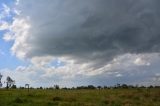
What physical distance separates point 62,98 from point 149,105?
449 inches

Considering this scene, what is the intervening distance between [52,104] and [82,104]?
11.2 feet

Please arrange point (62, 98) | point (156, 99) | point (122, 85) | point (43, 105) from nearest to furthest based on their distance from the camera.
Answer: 1. point (43, 105)
2. point (62, 98)
3. point (156, 99)
4. point (122, 85)

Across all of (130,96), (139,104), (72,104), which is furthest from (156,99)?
(72,104)

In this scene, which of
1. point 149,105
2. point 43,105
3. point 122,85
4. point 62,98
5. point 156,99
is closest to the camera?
point 43,105

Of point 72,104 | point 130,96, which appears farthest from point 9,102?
point 130,96

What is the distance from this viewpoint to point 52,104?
128 ft

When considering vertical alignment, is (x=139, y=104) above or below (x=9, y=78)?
below

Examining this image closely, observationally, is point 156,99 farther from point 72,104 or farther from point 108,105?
point 72,104

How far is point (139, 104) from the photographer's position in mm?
43031

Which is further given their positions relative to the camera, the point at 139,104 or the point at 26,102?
the point at 139,104

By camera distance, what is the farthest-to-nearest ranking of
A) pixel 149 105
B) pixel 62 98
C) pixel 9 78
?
pixel 9 78 < pixel 62 98 < pixel 149 105

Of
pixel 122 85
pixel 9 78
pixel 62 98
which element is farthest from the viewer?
pixel 9 78

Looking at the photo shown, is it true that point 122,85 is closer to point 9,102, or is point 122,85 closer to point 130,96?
point 130,96

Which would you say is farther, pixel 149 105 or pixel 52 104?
pixel 149 105
